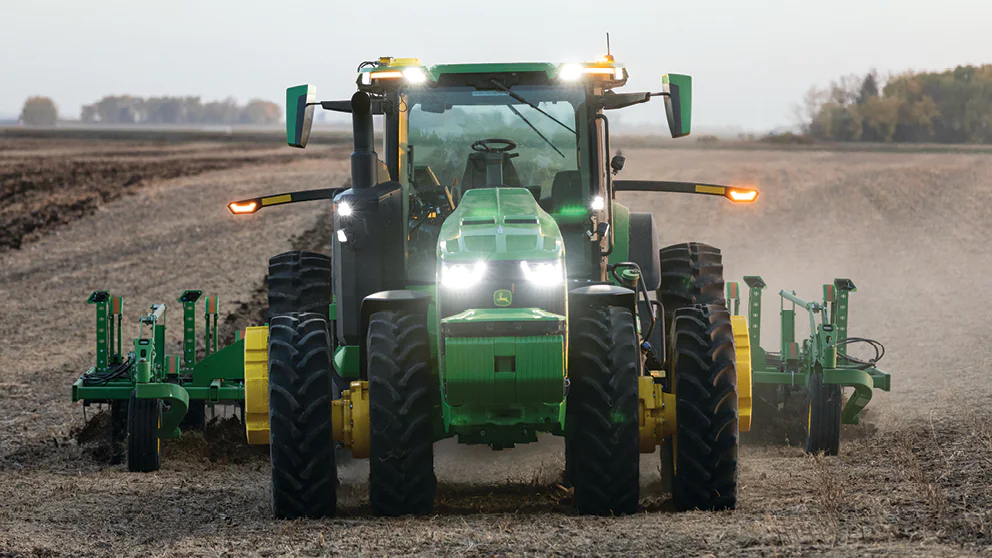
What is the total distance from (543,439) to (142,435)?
11.1ft

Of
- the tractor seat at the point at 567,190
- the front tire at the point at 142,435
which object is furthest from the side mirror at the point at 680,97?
the front tire at the point at 142,435

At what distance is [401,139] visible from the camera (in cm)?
893

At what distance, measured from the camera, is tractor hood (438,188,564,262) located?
7.27 m

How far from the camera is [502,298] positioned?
7145 millimetres

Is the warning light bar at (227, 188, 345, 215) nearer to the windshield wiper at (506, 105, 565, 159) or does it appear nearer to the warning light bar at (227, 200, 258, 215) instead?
the warning light bar at (227, 200, 258, 215)

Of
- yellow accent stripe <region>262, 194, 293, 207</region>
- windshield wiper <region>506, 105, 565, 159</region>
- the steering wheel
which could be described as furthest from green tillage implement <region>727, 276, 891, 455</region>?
yellow accent stripe <region>262, 194, 293, 207</region>

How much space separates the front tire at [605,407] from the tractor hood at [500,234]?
497 millimetres

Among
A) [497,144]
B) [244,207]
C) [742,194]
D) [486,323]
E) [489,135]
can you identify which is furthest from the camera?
[244,207]

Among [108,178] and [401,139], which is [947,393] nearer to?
[401,139]

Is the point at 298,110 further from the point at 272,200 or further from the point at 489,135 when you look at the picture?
the point at 272,200

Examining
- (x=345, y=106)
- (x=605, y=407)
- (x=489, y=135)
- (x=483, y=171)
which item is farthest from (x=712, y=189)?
(x=605, y=407)

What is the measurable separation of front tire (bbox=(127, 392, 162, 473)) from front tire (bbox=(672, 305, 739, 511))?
4.44 meters

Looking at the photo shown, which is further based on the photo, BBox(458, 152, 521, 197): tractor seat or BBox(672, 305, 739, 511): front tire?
BBox(458, 152, 521, 197): tractor seat

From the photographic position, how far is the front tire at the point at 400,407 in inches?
283
